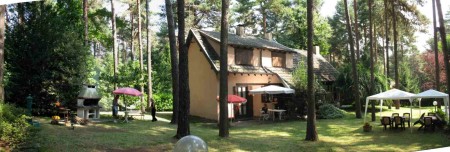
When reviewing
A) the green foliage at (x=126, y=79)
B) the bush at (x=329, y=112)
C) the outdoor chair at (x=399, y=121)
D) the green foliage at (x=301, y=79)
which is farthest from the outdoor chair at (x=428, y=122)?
the green foliage at (x=126, y=79)

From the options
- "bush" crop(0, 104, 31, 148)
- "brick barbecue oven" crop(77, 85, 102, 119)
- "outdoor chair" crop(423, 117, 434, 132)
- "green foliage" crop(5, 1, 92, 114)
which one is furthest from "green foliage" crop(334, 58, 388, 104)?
"bush" crop(0, 104, 31, 148)

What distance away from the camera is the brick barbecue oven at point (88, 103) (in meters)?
12.4

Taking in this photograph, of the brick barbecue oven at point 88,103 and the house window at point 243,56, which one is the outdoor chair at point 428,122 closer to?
the house window at point 243,56

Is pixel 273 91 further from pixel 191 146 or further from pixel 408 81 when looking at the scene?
pixel 191 146

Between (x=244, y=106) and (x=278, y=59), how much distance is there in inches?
132

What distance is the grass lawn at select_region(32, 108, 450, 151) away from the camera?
8125mm

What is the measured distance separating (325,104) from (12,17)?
43.7 ft

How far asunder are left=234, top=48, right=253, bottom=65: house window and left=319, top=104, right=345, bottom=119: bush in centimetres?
389

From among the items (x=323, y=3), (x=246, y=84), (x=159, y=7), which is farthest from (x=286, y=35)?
(x=246, y=84)

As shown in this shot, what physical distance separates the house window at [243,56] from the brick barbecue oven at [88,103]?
6257 millimetres

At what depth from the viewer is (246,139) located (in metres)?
10.1

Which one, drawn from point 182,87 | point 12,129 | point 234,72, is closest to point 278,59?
point 234,72

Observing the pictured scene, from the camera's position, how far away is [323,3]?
2828cm

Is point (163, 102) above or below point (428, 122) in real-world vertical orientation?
above
